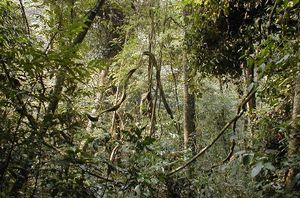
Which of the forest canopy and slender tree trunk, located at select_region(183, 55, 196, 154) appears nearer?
the forest canopy

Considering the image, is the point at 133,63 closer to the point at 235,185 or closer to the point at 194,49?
the point at 194,49

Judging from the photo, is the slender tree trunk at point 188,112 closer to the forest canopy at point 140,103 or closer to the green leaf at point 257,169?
the forest canopy at point 140,103

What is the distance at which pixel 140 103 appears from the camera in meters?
4.43

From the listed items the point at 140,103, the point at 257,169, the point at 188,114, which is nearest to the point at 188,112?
the point at 188,114

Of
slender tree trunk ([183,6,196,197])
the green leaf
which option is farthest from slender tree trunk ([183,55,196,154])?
the green leaf

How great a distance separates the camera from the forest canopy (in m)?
2.07

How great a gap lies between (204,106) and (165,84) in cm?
134

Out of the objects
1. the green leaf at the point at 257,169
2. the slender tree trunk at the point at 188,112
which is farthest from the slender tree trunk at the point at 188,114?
the green leaf at the point at 257,169

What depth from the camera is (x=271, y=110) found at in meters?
3.64

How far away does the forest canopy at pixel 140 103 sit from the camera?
2068 mm

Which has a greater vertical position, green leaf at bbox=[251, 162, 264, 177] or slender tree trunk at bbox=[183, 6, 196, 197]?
slender tree trunk at bbox=[183, 6, 196, 197]

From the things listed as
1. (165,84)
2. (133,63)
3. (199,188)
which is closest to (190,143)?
(133,63)

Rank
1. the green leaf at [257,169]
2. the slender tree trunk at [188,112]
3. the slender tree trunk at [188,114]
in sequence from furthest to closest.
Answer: the slender tree trunk at [188,114] → the slender tree trunk at [188,112] → the green leaf at [257,169]

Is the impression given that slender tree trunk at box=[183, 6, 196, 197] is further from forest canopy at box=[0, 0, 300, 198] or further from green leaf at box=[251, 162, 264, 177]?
green leaf at box=[251, 162, 264, 177]
